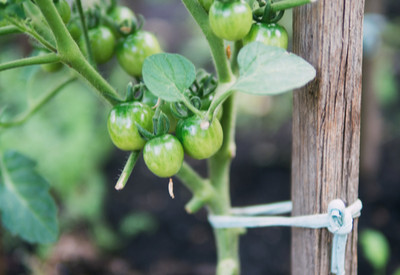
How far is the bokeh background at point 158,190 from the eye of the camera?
2014 millimetres

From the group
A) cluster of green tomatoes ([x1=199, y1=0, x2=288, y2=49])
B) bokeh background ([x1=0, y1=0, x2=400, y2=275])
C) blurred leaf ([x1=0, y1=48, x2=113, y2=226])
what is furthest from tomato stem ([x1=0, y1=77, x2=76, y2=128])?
blurred leaf ([x1=0, y1=48, x2=113, y2=226])

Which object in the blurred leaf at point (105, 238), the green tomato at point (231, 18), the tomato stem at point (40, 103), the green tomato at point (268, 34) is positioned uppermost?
the green tomato at point (231, 18)

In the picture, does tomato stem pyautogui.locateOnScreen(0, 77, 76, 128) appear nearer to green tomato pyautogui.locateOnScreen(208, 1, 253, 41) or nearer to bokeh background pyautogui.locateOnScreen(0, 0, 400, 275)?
green tomato pyautogui.locateOnScreen(208, 1, 253, 41)

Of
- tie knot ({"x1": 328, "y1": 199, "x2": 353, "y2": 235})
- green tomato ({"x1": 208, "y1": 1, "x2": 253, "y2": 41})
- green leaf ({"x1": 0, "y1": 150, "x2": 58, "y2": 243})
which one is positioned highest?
green tomato ({"x1": 208, "y1": 1, "x2": 253, "y2": 41})

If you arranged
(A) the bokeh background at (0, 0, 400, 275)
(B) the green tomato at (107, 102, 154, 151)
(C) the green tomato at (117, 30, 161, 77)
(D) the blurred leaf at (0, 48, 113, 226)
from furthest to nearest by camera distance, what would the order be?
1. (D) the blurred leaf at (0, 48, 113, 226)
2. (A) the bokeh background at (0, 0, 400, 275)
3. (C) the green tomato at (117, 30, 161, 77)
4. (B) the green tomato at (107, 102, 154, 151)

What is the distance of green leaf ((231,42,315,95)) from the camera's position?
53 centimetres

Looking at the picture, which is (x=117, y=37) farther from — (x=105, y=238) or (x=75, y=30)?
(x=105, y=238)

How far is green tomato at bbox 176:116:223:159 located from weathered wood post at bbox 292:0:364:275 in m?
0.18

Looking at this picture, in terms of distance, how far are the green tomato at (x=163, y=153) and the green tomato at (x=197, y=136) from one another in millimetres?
17

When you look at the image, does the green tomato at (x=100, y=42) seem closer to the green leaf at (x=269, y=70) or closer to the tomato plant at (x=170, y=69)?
the tomato plant at (x=170, y=69)

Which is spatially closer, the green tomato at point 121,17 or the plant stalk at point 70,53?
the plant stalk at point 70,53

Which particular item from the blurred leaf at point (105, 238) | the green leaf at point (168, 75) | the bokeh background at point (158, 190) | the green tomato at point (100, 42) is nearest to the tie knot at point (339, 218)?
the green leaf at point (168, 75)

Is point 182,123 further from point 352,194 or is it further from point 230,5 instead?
point 352,194

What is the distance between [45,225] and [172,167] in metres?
0.47
